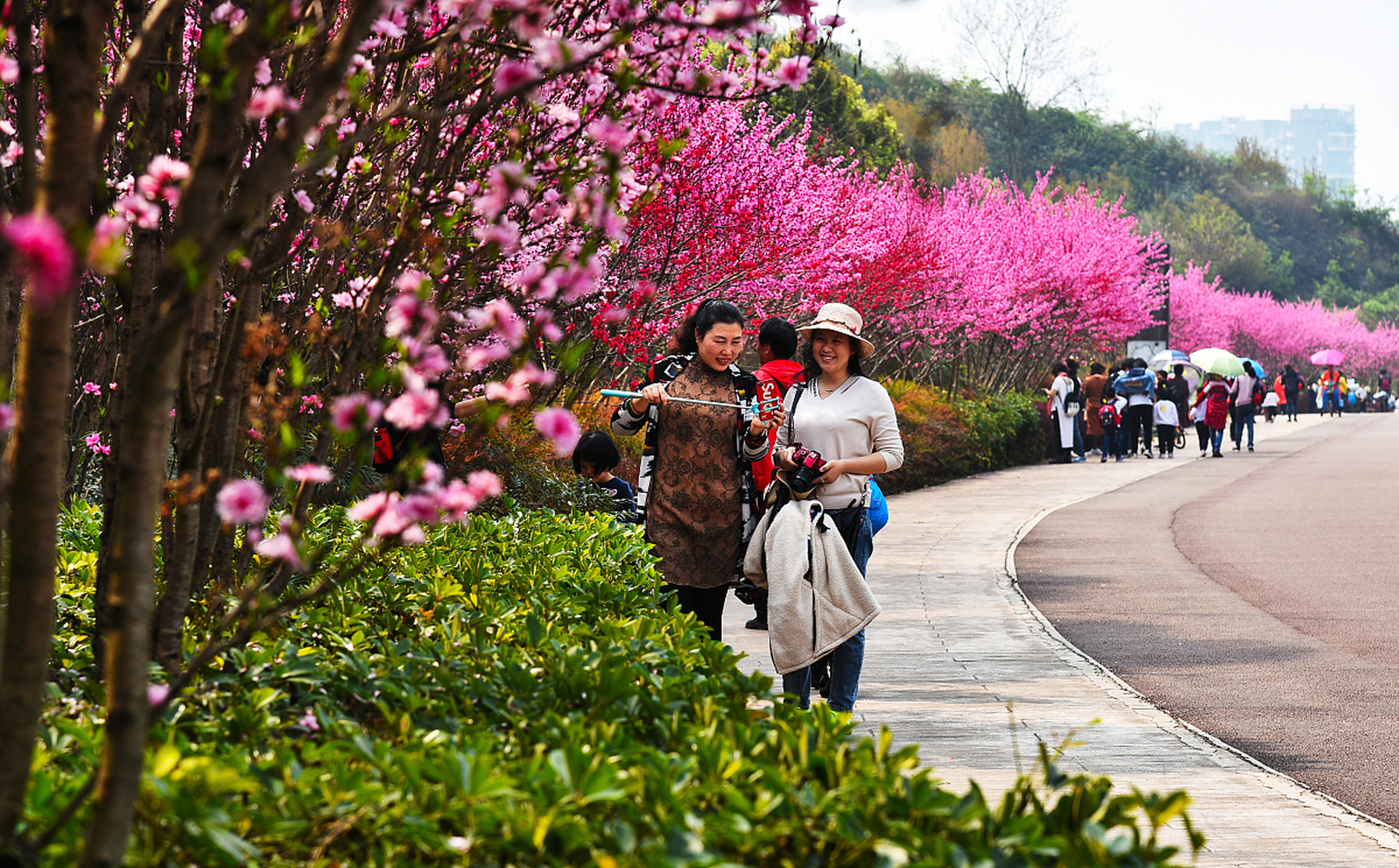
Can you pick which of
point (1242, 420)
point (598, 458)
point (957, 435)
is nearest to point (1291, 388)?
point (1242, 420)

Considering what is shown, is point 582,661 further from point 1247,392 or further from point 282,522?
point 1247,392

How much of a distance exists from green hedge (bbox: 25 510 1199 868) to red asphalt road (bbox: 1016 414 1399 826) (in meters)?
3.27

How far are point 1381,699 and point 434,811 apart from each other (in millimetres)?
5918

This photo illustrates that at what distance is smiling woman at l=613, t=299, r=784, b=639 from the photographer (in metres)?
5.43

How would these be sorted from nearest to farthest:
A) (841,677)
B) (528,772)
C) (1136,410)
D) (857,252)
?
(528,772) < (841,677) < (857,252) < (1136,410)

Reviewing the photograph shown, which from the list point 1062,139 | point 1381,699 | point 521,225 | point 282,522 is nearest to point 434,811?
point 282,522

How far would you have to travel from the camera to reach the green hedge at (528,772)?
→ 79.7 inches

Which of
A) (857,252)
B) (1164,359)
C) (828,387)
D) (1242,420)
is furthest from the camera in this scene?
(1164,359)

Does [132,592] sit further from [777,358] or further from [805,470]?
[777,358]

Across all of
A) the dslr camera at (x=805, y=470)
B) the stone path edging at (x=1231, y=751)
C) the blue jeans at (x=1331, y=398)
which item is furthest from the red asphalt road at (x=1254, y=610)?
the blue jeans at (x=1331, y=398)

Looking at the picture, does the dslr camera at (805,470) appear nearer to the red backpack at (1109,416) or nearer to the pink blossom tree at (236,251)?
the pink blossom tree at (236,251)

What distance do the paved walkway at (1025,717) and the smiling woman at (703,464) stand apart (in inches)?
38.4

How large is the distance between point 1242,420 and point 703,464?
26.3 metres

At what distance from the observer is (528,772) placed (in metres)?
2.23
